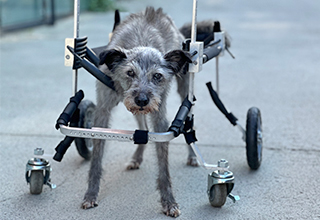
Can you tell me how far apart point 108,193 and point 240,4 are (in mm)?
16775

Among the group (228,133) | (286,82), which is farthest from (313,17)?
(228,133)

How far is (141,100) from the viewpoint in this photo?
360cm

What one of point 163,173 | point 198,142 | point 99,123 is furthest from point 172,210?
point 198,142

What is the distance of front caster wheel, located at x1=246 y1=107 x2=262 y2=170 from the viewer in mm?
4551

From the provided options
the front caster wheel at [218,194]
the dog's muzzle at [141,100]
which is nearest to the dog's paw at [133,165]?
the front caster wheel at [218,194]

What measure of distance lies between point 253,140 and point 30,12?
398 inches

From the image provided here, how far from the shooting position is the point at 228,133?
5.97 metres

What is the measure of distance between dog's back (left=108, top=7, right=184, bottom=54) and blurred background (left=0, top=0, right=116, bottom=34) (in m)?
8.14

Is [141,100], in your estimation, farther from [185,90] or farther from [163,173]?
[185,90]

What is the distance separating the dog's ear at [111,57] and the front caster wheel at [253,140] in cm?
149

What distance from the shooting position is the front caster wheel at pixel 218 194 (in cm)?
393

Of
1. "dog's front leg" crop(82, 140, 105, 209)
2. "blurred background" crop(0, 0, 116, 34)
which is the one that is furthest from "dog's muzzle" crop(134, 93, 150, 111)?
"blurred background" crop(0, 0, 116, 34)

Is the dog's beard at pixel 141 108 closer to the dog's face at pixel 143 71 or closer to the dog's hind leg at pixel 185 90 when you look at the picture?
the dog's face at pixel 143 71

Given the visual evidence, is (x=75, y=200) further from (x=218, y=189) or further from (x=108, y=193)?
(x=218, y=189)
